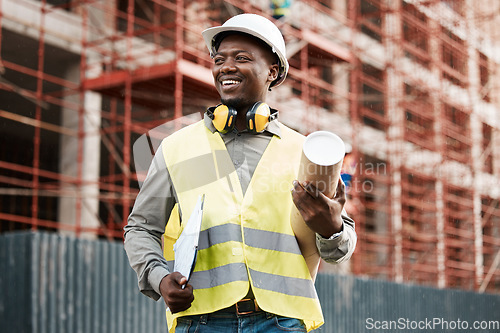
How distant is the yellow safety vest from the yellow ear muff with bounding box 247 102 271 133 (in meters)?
0.09

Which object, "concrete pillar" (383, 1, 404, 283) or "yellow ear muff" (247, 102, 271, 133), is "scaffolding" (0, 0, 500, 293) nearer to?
"concrete pillar" (383, 1, 404, 283)

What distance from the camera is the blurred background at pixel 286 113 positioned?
1269cm

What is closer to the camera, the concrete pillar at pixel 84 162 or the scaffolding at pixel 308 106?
the scaffolding at pixel 308 106

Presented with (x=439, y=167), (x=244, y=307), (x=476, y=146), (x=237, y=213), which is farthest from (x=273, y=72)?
(x=476, y=146)

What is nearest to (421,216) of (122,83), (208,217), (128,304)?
(122,83)

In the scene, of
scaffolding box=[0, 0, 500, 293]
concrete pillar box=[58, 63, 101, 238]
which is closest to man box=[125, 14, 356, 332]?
scaffolding box=[0, 0, 500, 293]

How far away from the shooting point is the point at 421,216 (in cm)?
2230

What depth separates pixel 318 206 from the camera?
2104mm

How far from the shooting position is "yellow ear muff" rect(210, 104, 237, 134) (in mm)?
2455

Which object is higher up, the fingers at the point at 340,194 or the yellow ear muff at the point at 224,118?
the yellow ear muff at the point at 224,118

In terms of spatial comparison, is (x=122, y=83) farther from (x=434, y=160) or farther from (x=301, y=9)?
(x=434, y=160)

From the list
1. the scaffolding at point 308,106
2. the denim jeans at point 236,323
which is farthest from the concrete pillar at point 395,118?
the denim jeans at point 236,323

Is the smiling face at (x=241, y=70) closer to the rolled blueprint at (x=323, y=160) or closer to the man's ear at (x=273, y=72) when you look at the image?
the man's ear at (x=273, y=72)

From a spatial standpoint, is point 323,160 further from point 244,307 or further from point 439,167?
point 439,167
